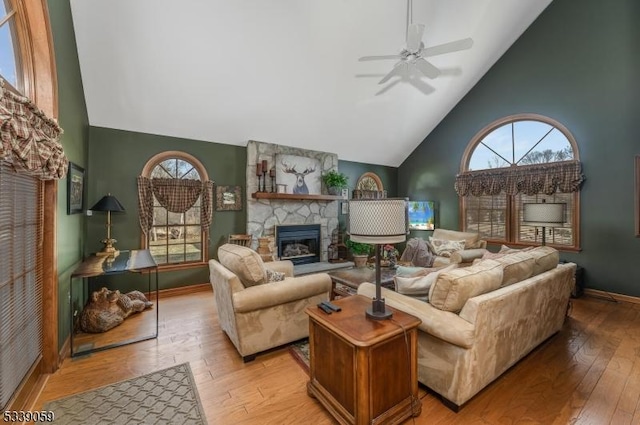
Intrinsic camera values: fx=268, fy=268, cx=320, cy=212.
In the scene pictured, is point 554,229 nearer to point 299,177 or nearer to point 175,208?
point 299,177

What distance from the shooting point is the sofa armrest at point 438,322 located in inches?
63.9

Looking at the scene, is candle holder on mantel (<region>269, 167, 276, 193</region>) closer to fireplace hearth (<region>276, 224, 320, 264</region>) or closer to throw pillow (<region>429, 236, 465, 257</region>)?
fireplace hearth (<region>276, 224, 320, 264</region>)

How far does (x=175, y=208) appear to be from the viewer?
13.9 feet

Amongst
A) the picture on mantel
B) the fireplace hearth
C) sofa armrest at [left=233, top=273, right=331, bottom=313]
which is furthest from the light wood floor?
the picture on mantel

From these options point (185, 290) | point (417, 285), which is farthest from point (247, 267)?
point (185, 290)

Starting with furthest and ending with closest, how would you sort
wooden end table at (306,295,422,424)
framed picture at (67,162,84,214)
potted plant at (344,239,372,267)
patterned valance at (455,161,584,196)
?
potted plant at (344,239,372,267), patterned valance at (455,161,584,196), framed picture at (67,162,84,214), wooden end table at (306,295,422,424)

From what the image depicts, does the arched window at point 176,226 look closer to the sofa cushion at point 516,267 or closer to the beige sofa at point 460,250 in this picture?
the beige sofa at point 460,250

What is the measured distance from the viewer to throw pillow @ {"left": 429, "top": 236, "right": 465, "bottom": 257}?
4.67 m

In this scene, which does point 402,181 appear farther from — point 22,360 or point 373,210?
point 22,360

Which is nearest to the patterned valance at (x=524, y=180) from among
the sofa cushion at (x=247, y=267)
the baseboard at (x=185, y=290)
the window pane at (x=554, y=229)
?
the window pane at (x=554, y=229)

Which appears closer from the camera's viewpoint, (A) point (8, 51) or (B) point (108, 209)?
(A) point (8, 51)

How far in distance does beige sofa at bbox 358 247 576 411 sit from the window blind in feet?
7.72

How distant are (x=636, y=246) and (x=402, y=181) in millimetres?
4251

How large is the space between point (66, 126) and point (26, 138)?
137 centimetres
